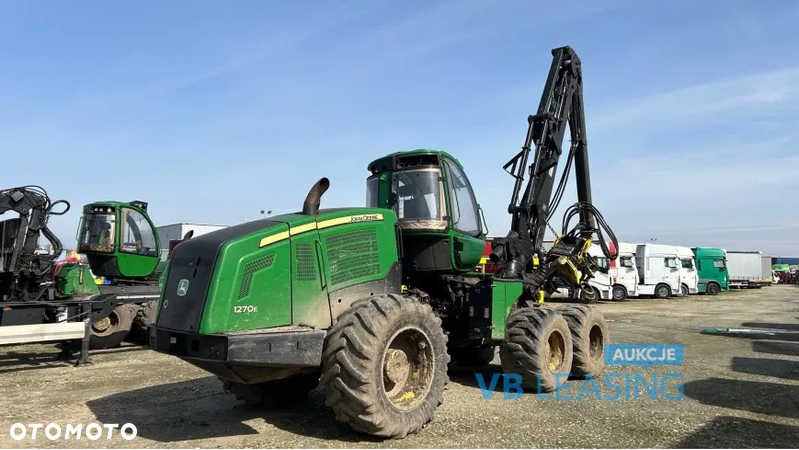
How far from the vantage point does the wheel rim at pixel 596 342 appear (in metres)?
9.16

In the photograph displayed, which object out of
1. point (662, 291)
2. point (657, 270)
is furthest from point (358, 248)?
point (662, 291)

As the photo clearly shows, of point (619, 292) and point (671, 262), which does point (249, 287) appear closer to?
point (619, 292)

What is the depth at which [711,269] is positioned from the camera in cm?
3634

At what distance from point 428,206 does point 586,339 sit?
11.1 feet

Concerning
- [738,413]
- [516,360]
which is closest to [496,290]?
[516,360]

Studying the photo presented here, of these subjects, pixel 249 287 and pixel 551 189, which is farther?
pixel 551 189

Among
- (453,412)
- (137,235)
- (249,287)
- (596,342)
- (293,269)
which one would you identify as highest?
(137,235)

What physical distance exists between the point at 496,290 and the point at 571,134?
5253 mm

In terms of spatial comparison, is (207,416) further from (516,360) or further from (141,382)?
(516,360)

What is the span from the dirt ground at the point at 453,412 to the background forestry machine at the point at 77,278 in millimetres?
835

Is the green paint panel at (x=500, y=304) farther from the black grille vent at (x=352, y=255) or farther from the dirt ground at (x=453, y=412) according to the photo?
the black grille vent at (x=352, y=255)

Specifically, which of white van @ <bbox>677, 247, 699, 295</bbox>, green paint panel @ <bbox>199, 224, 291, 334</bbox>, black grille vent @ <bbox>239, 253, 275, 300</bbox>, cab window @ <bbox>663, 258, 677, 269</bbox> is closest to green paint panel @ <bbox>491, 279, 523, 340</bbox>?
green paint panel @ <bbox>199, 224, 291, 334</bbox>

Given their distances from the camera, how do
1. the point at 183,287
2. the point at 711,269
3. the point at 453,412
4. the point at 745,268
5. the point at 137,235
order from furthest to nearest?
the point at 745,268
the point at 711,269
the point at 137,235
the point at 453,412
the point at 183,287

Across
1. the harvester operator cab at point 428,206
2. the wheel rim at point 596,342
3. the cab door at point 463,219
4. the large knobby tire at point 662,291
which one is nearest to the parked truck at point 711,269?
the large knobby tire at point 662,291
